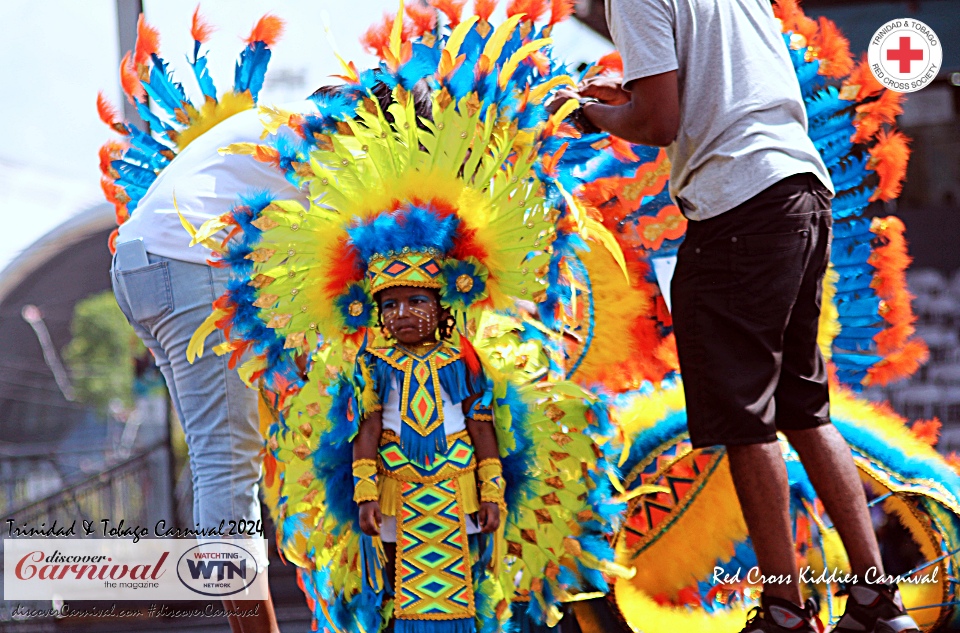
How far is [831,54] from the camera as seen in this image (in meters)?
2.59

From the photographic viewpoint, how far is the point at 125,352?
7.82 m

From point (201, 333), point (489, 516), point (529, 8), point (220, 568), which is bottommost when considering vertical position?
point (220, 568)

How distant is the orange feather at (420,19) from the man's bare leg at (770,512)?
51.3 inches

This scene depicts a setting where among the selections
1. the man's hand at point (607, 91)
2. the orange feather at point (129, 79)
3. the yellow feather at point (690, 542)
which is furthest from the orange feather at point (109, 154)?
the yellow feather at point (690, 542)

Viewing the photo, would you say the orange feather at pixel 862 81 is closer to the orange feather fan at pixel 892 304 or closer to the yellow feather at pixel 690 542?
the orange feather fan at pixel 892 304

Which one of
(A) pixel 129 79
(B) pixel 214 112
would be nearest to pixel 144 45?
(A) pixel 129 79

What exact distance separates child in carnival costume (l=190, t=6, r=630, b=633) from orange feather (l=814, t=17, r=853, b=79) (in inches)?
27.2

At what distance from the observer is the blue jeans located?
2.59 m

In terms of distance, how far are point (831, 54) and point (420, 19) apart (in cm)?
105

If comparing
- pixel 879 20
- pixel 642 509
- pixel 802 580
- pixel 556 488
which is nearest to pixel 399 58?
pixel 556 488

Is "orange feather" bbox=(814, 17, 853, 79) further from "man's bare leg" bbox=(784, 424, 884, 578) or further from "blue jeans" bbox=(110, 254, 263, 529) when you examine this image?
"blue jeans" bbox=(110, 254, 263, 529)

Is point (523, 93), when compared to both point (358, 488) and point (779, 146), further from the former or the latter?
point (358, 488)

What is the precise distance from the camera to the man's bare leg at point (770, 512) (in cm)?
197

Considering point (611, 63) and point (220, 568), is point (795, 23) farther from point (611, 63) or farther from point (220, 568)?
point (220, 568)
